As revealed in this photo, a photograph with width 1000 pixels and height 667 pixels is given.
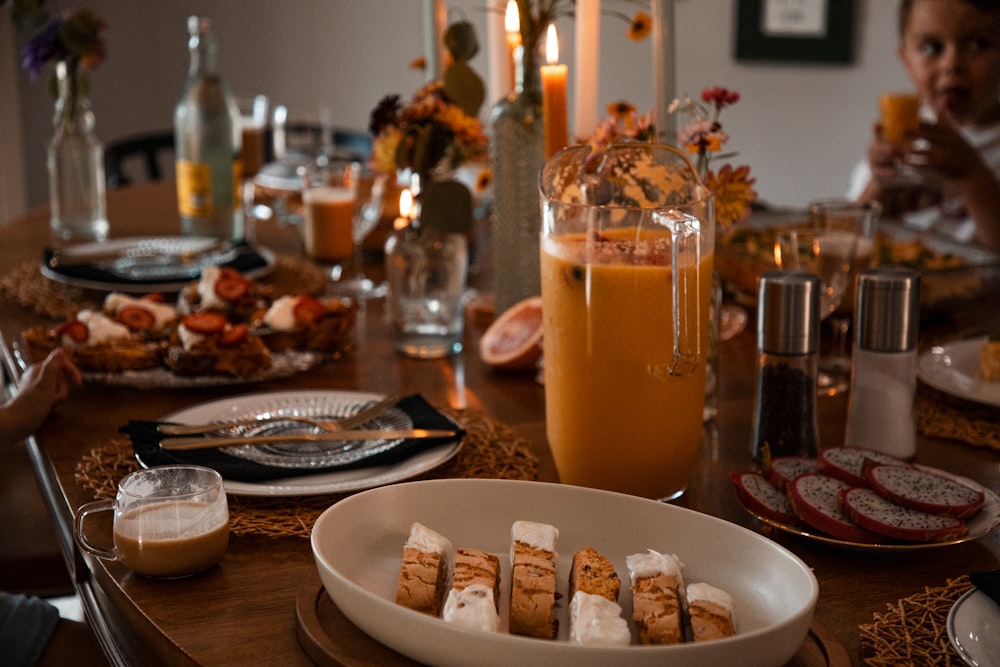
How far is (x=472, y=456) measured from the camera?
3.41 ft

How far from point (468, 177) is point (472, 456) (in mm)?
1094

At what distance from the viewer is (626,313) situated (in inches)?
34.1

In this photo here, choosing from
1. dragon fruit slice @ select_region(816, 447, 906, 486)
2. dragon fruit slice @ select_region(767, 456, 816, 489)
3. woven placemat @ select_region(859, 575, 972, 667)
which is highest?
dragon fruit slice @ select_region(816, 447, 906, 486)

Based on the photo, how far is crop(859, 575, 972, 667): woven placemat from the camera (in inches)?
26.6

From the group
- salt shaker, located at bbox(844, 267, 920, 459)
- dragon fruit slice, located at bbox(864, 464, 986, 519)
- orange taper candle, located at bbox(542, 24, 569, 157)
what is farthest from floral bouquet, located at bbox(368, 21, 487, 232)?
dragon fruit slice, located at bbox(864, 464, 986, 519)

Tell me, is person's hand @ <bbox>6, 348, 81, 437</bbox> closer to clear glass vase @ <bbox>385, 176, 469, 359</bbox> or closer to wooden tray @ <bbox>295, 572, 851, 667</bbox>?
clear glass vase @ <bbox>385, 176, 469, 359</bbox>

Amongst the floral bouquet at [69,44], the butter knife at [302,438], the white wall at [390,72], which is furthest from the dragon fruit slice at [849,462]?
the white wall at [390,72]

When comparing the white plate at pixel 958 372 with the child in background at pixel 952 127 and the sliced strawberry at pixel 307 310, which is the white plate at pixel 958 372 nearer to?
the sliced strawberry at pixel 307 310

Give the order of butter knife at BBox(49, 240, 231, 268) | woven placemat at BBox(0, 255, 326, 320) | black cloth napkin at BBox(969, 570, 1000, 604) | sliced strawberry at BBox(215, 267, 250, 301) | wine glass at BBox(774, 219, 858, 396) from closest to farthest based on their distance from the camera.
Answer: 1. black cloth napkin at BBox(969, 570, 1000, 604)
2. wine glass at BBox(774, 219, 858, 396)
3. sliced strawberry at BBox(215, 267, 250, 301)
4. woven placemat at BBox(0, 255, 326, 320)
5. butter knife at BBox(49, 240, 231, 268)

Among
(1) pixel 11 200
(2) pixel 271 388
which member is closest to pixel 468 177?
(2) pixel 271 388

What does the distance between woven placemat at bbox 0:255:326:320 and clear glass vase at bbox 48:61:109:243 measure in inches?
9.0

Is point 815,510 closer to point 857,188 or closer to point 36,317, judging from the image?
point 36,317

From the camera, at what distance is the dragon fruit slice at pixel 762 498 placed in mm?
836

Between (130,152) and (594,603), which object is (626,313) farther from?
(130,152)
